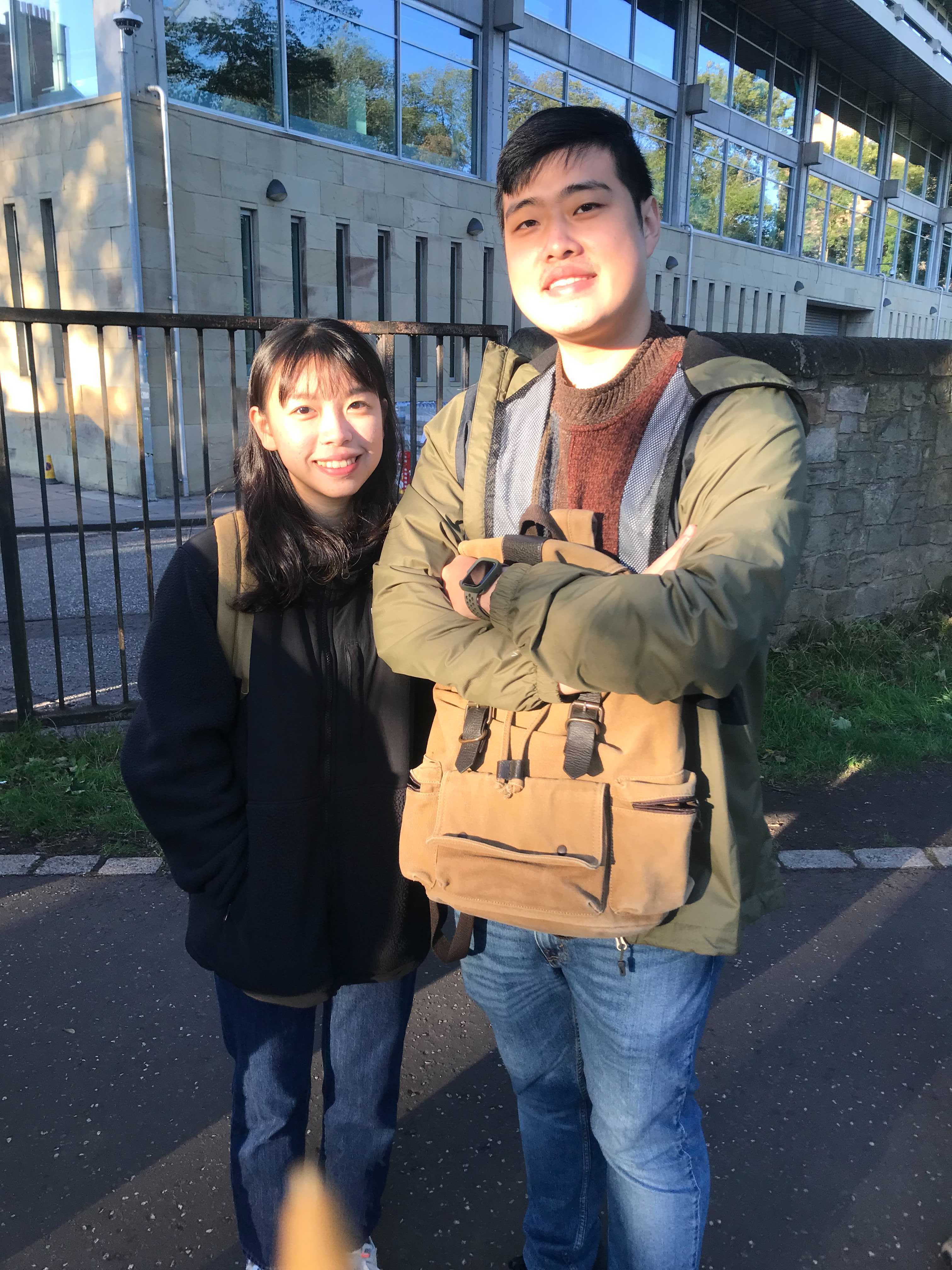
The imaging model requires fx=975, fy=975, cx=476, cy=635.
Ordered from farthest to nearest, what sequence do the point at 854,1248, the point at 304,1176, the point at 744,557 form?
the point at 854,1248 < the point at 304,1176 < the point at 744,557

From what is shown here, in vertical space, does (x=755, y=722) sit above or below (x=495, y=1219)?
above

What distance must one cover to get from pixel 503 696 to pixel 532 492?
36cm

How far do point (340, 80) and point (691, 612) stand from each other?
17215 mm

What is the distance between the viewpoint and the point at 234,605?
172cm

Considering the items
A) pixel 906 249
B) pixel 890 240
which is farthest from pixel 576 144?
pixel 906 249

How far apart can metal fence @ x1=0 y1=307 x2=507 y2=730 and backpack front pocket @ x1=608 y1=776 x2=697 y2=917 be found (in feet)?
3.31

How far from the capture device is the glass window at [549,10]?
19.1m

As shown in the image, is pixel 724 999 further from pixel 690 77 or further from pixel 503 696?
pixel 690 77

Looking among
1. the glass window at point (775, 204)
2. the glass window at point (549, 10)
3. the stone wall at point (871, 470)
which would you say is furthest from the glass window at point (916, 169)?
the stone wall at point (871, 470)

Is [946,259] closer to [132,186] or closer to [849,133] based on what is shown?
[849,133]

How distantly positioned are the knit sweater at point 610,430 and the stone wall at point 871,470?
423 centimetres

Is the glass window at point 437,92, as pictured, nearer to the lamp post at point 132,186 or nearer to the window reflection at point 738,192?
the lamp post at point 132,186

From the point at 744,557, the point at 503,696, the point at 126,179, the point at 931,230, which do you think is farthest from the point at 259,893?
the point at 931,230

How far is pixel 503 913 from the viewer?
4.86ft
